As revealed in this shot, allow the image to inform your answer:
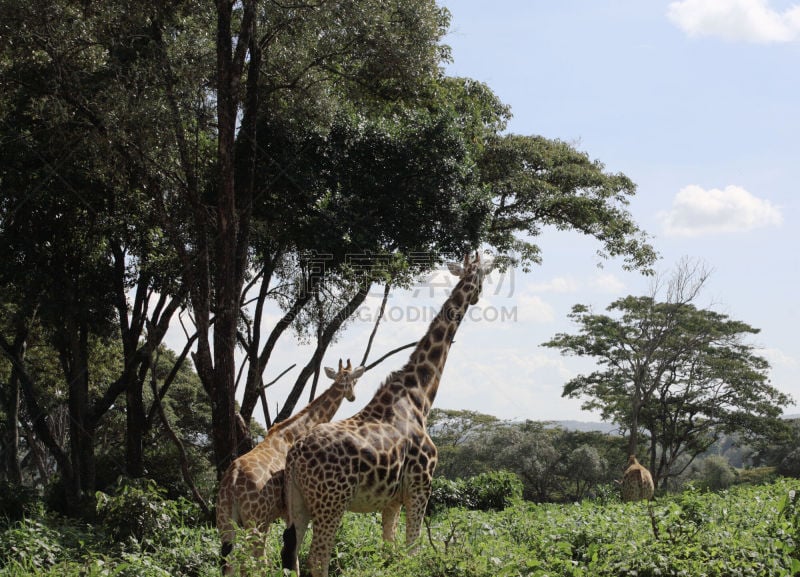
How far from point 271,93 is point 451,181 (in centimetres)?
334

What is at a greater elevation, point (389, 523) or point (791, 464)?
point (389, 523)

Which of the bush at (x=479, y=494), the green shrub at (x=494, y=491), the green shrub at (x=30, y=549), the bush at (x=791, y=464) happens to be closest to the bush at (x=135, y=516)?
the green shrub at (x=30, y=549)

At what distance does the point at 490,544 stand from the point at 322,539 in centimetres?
155

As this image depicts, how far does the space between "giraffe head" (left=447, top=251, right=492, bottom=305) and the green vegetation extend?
2.55 metres

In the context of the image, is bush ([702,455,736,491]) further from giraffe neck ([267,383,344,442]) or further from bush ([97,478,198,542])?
bush ([97,478,198,542])

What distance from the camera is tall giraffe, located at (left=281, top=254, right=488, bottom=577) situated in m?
7.59

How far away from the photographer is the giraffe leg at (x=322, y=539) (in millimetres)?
7625

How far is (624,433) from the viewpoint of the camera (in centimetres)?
3456

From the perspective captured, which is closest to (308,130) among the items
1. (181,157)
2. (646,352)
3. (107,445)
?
(181,157)

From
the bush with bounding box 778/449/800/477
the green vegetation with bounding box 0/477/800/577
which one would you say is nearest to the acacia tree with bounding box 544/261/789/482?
the bush with bounding box 778/449/800/477

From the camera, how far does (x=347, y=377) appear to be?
948 cm

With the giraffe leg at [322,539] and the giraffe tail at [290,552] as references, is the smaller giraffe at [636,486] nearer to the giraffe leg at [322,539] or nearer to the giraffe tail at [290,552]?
the giraffe leg at [322,539]

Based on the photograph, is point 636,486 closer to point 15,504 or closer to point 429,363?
point 429,363

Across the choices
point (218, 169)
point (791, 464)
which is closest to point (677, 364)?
point (791, 464)
